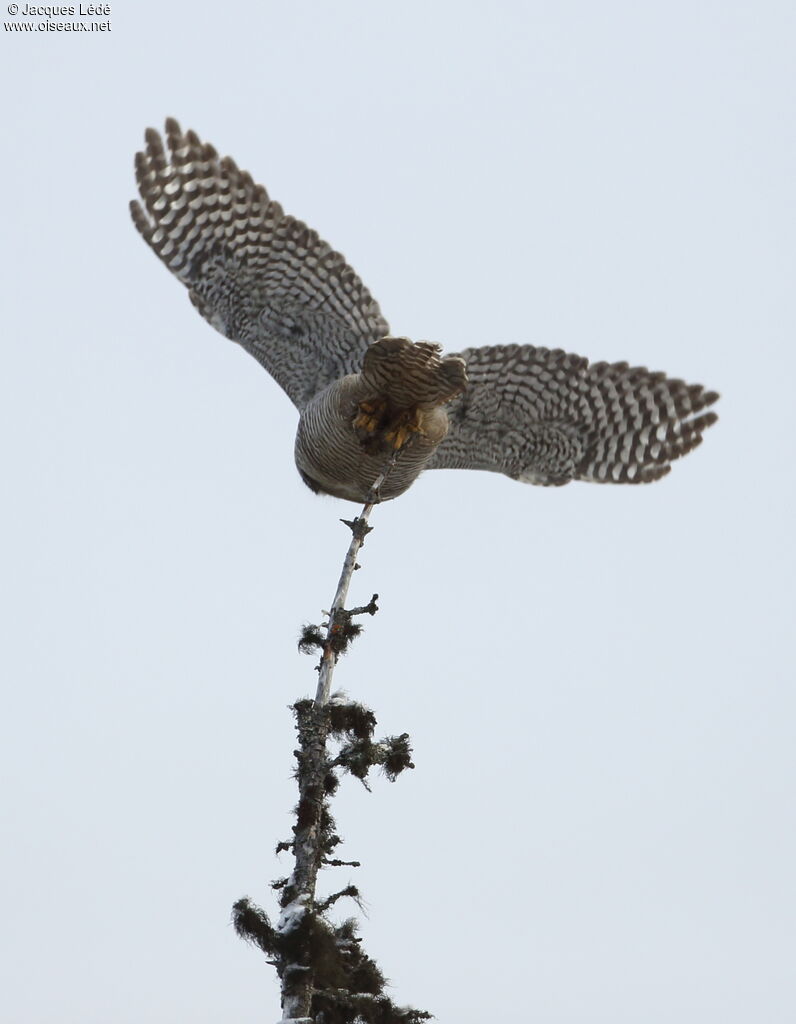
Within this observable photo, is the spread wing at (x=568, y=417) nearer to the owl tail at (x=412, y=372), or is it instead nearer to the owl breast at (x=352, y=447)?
the owl breast at (x=352, y=447)

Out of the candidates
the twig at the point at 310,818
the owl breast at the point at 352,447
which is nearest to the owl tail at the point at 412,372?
the owl breast at the point at 352,447

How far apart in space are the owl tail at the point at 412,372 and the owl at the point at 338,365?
0.53 m

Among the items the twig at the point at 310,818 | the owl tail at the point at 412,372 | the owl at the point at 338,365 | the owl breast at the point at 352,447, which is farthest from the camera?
the owl at the point at 338,365

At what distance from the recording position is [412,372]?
1202 centimetres

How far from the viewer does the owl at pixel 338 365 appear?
13.3 m

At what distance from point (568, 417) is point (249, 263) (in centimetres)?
312

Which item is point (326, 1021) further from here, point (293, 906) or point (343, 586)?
point (343, 586)

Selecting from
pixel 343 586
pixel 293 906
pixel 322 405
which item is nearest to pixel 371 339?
pixel 322 405

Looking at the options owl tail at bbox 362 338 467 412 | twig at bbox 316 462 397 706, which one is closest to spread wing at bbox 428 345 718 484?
owl tail at bbox 362 338 467 412

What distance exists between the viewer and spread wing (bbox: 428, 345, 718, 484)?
13.4 m

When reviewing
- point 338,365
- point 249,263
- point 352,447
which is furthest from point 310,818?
point 249,263

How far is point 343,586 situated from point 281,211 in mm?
4636

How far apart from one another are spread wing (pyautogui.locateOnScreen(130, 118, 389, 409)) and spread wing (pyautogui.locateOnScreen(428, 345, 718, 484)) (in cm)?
112

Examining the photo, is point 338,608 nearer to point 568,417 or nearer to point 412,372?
point 412,372
